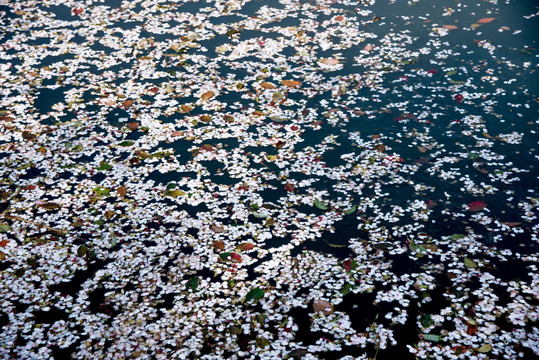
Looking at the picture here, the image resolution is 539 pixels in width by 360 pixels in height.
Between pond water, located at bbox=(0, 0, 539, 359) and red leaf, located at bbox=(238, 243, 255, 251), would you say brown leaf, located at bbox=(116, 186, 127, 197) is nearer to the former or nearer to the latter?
pond water, located at bbox=(0, 0, 539, 359)

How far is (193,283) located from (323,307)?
960 millimetres

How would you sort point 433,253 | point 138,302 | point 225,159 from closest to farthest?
point 138,302, point 433,253, point 225,159

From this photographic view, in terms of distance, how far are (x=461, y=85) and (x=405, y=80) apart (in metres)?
0.64

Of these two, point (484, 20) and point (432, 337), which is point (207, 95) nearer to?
point (432, 337)

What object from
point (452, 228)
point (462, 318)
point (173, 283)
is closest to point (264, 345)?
point (173, 283)

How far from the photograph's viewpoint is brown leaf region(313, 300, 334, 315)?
320 cm

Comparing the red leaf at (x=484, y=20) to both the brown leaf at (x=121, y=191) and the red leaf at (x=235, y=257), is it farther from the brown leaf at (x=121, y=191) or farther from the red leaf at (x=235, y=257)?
the brown leaf at (x=121, y=191)

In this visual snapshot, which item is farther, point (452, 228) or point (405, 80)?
point (405, 80)

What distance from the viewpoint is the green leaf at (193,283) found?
11.1 ft

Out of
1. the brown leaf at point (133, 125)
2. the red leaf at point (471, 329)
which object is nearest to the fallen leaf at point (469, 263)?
the red leaf at point (471, 329)

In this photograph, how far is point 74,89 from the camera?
18.8 ft

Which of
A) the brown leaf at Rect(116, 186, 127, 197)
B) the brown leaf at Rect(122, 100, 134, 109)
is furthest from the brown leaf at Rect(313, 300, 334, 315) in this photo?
the brown leaf at Rect(122, 100, 134, 109)

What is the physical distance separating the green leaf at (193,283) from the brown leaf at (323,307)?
87 centimetres

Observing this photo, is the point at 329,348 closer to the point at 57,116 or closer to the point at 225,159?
the point at 225,159
